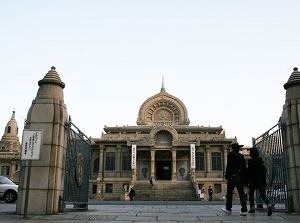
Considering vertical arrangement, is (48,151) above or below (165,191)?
above

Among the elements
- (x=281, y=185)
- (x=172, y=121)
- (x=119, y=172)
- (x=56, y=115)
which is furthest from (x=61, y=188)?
(x=172, y=121)

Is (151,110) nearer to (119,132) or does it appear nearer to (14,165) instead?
(119,132)

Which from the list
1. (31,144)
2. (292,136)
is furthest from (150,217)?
(292,136)

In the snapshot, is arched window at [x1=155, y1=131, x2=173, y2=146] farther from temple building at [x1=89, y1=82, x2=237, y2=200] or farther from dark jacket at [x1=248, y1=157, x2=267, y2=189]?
dark jacket at [x1=248, y1=157, x2=267, y2=189]

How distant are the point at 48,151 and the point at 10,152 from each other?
6136cm

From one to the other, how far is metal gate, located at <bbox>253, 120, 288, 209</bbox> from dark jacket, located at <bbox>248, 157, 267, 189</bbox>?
2.72ft

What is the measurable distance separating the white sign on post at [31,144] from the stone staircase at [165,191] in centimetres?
2681

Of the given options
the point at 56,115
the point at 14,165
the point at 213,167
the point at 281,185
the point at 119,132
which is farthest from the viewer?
the point at 14,165

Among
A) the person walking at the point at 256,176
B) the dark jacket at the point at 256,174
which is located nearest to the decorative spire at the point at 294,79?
the person walking at the point at 256,176

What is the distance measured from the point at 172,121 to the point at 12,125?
1651 inches

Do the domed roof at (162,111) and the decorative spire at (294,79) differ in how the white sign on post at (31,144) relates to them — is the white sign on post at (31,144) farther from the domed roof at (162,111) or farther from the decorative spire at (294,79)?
the domed roof at (162,111)

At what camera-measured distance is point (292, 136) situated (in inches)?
401

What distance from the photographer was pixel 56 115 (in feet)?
33.0

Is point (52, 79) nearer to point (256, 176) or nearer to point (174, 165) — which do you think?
point (256, 176)
